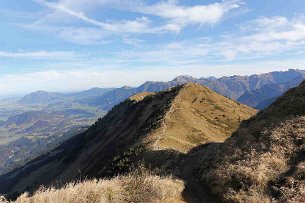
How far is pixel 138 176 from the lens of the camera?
69.3 ft

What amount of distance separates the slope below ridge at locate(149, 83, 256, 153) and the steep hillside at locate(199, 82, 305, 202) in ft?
85.7

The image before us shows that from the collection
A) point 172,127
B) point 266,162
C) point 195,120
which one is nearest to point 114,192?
point 266,162

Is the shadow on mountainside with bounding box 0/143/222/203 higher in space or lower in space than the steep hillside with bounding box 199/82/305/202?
lower

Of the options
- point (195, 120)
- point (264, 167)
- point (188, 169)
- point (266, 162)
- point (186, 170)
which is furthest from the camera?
point (195, 120)

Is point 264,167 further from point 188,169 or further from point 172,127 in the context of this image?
point 172,127

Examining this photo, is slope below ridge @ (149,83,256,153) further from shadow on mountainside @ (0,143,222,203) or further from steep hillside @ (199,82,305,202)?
steep hillside @ (199,82,305,202)

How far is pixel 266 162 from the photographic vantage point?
83.7 feet

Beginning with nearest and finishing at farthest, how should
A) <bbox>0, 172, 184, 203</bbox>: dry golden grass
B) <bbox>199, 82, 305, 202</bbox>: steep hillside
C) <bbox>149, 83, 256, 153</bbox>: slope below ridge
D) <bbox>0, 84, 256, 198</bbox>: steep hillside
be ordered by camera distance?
<bbox>0, 172, 184, 203</bbox>: dry golden grass → <bbox>199, 82, 305, 202</bbox>: steep hillside → <bbox>0, 84, 256, 198</bbox>: steep hillside → <bbox>149, 83, 256, 153</bbox>: slope below ridge

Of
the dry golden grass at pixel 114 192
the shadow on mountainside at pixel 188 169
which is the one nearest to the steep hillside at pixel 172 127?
the shadow on mountainside at pixel 188 169

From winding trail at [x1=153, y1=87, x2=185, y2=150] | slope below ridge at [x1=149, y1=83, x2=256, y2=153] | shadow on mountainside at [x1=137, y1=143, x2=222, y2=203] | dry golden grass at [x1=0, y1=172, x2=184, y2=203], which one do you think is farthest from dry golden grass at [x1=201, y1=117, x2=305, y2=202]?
winding trail at [x1=153, y1=87, x2=185, y2=150]

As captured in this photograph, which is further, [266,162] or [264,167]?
[266,162]

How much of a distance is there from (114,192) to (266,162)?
491 inches

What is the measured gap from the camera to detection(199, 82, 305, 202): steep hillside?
21.4 m

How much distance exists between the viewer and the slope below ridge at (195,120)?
70906 mm
